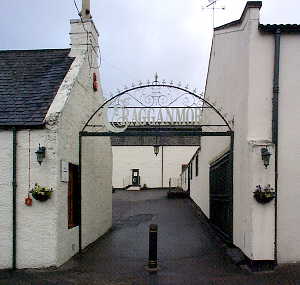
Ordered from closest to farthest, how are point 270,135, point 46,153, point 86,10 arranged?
point 270,135 → point 46,153 → point 86,10

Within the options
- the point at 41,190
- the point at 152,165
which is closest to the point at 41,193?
the point at 41,190

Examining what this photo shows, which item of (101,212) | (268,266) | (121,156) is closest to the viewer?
(268,266)

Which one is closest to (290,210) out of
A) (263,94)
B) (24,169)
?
(263,94)

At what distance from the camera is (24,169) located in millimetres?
10234

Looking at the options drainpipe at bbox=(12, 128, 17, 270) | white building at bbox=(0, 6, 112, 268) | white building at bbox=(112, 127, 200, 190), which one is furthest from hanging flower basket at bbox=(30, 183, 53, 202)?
white building at bbox=(112, 127, 200, 190)

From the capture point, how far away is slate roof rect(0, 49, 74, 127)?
1049 cm

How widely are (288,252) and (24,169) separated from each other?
6.20 m

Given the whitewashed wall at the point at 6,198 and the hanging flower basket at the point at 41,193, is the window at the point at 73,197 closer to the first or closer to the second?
the hanging flower basket at the point at 41,193

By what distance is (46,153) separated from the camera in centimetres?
1014

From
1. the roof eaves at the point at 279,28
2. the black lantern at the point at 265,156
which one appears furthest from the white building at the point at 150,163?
the black lantern at the point at 265,156

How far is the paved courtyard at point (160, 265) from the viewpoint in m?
9.11

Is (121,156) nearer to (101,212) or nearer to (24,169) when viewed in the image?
(101,212)

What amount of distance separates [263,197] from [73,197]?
5135 mm

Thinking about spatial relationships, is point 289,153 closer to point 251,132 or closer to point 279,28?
point 251,132
